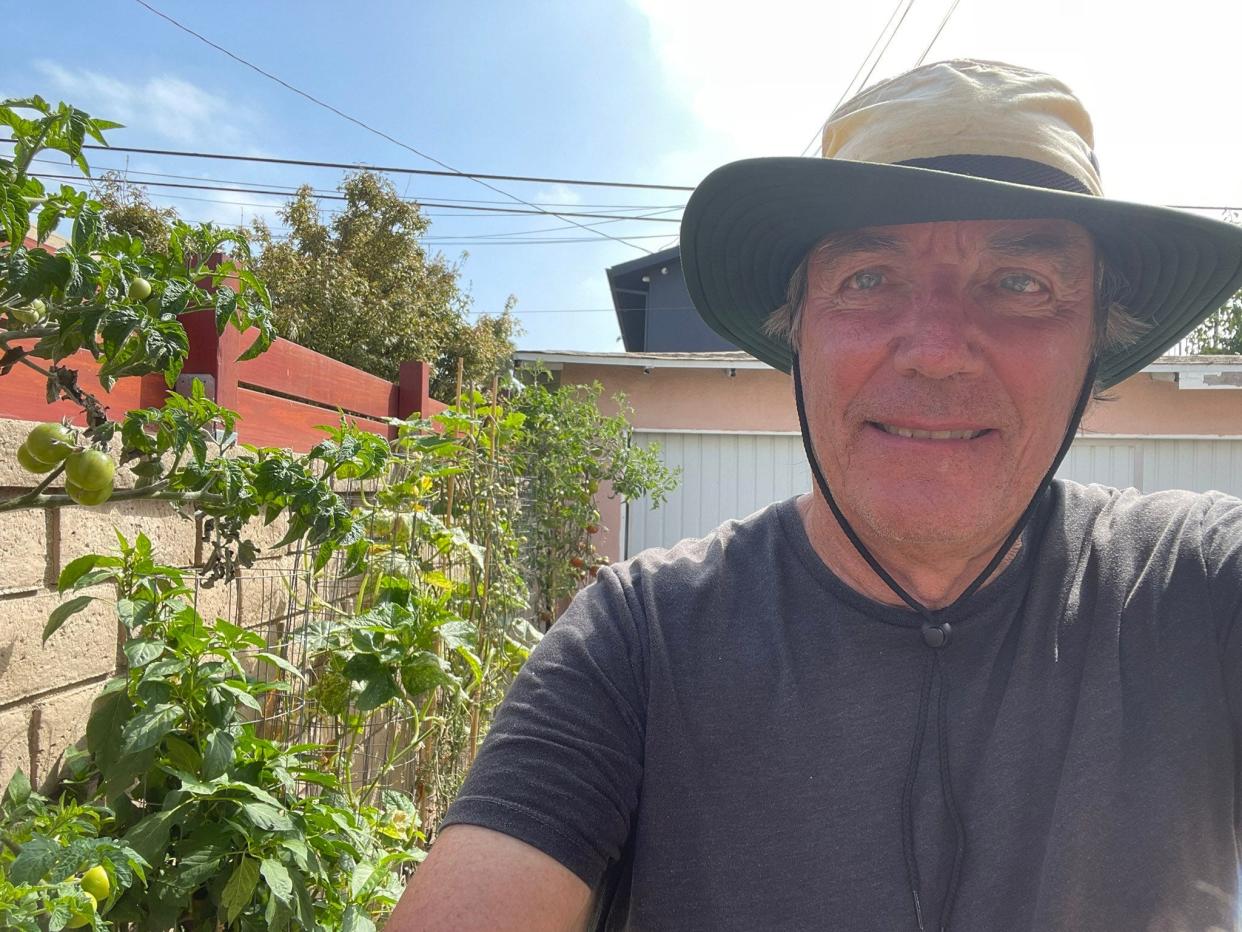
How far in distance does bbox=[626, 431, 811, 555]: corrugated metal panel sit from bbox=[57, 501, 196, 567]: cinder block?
272 inches

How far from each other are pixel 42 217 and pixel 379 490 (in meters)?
2.13

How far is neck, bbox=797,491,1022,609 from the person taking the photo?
1.19 metres

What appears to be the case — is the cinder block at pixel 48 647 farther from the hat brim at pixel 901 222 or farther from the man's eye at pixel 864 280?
the man's eye at pixel 864 280

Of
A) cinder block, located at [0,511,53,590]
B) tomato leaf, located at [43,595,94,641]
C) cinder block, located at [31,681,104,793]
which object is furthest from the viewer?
cinder block, located at [31,681,104,793]

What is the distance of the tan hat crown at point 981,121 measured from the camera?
113cm

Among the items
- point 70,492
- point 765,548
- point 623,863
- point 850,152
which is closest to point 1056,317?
point 850,152

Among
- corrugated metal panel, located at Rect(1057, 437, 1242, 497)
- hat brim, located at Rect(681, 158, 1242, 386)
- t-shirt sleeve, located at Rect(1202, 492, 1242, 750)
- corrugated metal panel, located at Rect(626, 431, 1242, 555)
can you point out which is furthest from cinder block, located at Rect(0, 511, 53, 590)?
corrugated metal panel, located at Rect(1057, 437, 1242, 497)

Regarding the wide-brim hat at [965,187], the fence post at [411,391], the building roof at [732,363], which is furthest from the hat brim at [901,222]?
the building roof at [732,363]

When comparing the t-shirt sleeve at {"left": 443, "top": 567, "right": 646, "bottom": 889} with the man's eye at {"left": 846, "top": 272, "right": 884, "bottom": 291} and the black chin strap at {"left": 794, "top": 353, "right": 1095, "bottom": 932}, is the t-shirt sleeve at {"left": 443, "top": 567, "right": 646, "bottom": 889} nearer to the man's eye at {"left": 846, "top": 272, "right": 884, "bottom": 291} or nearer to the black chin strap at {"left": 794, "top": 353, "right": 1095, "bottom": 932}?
the black chin strap at {"left": 794, "top": 353, "right": 1095, "bottom": 932}

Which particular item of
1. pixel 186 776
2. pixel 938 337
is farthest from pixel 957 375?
pixel 186 776

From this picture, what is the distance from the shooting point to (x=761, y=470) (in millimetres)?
9008

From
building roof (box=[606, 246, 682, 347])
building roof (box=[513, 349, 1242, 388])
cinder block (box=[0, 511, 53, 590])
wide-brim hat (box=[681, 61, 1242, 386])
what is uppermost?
building roof (box=[606, 246, 682, 347])

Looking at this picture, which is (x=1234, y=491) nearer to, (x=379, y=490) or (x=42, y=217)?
(x=379, y=490)

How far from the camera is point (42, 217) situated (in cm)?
105
